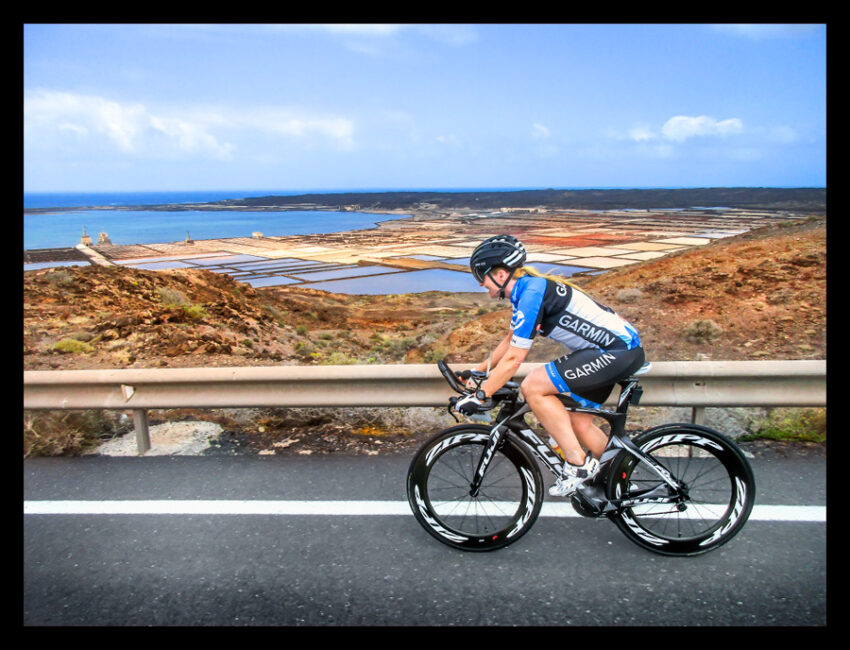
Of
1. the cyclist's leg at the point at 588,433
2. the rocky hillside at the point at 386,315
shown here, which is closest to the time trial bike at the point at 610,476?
the cyclist's leg at the point at 588,433

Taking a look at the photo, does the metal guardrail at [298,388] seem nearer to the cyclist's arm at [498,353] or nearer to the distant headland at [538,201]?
the cyclist's arm at [498,353]

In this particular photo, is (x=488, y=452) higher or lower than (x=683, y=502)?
higher

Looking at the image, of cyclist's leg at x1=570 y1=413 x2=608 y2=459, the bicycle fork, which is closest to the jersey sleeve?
the bicycle fork

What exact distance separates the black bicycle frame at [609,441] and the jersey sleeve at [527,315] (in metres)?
0.43

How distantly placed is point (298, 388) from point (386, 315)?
577 cm

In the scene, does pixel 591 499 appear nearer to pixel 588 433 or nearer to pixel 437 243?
pixel 588 433

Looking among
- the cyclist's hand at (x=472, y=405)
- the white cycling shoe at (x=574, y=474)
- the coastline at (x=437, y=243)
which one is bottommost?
the white cycling shoe at (x=574, y=474)

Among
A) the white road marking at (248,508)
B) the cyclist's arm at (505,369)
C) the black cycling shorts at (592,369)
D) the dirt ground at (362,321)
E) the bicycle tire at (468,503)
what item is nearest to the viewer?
the cyclist's arm at (505,369)

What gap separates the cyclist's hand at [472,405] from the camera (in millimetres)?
3307

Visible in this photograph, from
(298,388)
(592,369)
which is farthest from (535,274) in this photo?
(298,388)

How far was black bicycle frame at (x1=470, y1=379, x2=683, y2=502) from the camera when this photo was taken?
3.46 m

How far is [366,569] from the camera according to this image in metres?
3.38
